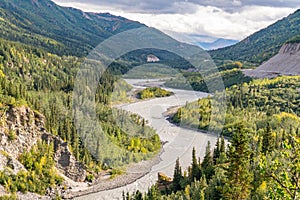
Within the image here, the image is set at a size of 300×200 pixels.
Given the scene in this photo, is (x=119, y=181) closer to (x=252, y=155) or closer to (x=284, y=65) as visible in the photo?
(x=252, y=155)

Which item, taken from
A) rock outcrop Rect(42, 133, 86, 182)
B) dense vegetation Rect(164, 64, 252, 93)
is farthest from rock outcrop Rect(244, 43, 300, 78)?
rock outcrop Rect(42, 133, 86, 182)

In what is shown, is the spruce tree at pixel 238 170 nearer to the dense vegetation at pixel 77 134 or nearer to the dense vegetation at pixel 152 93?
the dense vegetation at pixel 77 134

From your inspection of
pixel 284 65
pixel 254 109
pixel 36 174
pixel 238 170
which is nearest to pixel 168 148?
pixel 36 174

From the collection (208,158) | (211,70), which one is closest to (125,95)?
(211,70)

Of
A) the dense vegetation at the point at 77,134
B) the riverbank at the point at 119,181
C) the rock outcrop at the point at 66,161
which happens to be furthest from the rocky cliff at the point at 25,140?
the riverbank at the point at 119,181

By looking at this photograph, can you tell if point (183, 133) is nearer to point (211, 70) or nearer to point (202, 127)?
point (202, 127)

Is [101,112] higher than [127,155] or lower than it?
higher

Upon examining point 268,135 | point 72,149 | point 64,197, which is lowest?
point 64,197
